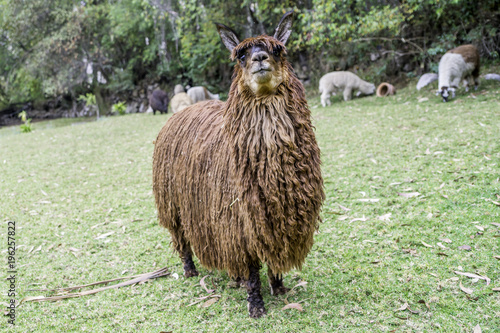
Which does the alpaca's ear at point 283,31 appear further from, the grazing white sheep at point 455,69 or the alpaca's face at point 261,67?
the grazing white sheep at point 455,69

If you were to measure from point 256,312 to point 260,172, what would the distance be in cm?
97

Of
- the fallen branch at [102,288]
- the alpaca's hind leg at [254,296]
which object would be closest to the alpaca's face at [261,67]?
the alpaca's hind leg at [254,296]

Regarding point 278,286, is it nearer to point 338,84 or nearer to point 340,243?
point 340,243

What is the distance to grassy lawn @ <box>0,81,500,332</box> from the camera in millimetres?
2568

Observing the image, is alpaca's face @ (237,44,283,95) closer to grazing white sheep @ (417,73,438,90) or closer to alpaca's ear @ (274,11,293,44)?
alpaca's ear @ (274,11,293,44)

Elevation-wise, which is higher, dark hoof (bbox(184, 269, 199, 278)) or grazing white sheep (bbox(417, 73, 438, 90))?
grazing white sheep (bbox(417, 73, 438, 90))

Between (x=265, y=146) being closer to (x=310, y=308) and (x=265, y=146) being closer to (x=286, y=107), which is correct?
(x=286, y=107)

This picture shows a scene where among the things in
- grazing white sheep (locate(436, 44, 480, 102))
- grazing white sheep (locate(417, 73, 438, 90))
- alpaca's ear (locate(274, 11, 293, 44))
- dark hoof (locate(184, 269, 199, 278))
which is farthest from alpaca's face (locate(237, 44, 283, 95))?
grazing white sheep (locate(417, 73, 438, 90))

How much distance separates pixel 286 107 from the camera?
7.77 ft

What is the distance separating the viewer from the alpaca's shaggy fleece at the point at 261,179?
234cm

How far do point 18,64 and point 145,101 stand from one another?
6.05 meters

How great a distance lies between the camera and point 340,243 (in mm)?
3535

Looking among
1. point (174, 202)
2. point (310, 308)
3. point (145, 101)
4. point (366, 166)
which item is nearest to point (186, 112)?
point (174, 202)

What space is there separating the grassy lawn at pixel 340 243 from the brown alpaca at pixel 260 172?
448mm
